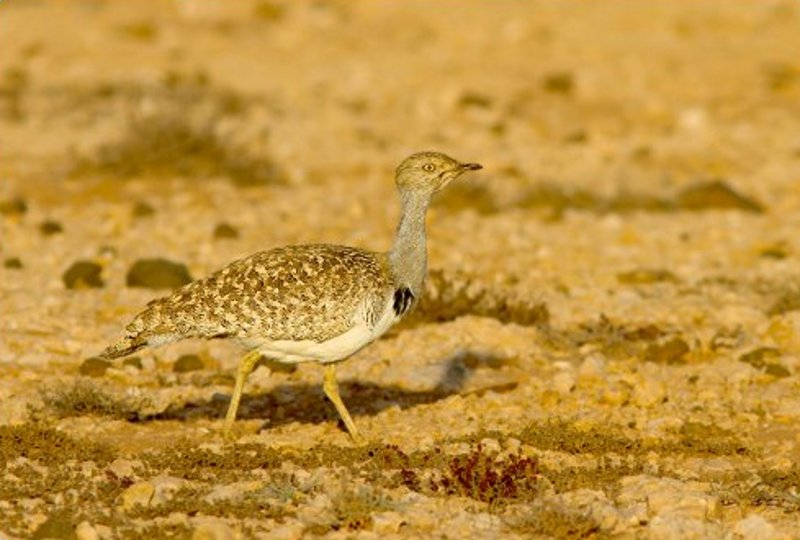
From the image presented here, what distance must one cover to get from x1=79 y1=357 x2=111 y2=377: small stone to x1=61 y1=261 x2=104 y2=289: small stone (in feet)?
7.21

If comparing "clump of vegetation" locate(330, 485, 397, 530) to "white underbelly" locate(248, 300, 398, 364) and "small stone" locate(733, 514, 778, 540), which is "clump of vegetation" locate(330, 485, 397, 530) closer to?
"white underbelly" locate(248, 300, 398, 364)

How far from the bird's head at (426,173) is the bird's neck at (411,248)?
48 millimetres

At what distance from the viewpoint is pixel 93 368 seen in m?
11.0

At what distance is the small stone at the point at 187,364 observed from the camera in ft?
36.8

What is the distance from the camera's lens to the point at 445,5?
2880 centimetres

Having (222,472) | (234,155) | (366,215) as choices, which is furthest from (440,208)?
(222,472)

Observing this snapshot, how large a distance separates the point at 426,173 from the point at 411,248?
0.49m

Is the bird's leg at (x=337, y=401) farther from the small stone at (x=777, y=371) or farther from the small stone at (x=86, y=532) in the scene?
the small stone at (x=777, y=371)

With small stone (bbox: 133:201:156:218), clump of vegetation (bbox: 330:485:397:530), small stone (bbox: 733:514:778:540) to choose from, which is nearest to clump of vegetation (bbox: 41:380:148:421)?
clump of vegetation (bbox: 330:485:397:530)

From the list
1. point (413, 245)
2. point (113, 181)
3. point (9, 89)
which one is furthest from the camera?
point (9, 89)

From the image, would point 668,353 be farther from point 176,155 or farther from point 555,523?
point 176,155

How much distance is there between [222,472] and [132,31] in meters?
18.6

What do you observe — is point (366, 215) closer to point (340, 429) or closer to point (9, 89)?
point (340, 429)

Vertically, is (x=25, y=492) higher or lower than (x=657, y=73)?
lower
